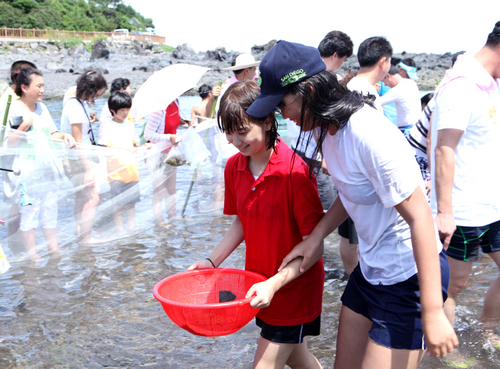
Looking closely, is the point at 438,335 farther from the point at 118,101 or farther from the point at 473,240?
the point at 118,101

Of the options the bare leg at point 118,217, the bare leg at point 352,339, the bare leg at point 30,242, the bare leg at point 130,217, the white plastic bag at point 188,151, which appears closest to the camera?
the bare leg at point 352,339

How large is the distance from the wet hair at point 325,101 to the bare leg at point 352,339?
875 mm

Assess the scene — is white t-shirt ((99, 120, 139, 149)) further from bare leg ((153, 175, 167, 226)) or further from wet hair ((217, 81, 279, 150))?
wet hair ((217, 81, 279, 150))

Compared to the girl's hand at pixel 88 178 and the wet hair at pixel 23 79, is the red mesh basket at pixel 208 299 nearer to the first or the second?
the girl's hand at pixel 88 178

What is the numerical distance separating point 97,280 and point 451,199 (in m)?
3.34

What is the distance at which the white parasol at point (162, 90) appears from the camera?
509cm

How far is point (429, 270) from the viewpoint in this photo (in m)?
1.62

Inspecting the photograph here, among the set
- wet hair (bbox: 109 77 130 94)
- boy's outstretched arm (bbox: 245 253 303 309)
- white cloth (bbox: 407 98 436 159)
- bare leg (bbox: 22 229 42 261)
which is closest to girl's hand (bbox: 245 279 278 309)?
boy's outstretched arm (bbox: 245 253 303 309)

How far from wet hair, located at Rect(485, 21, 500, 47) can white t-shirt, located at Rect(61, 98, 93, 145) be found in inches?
161

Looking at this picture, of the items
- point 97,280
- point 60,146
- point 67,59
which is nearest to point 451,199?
point 97,280

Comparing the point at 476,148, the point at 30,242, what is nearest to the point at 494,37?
the point at 476,148

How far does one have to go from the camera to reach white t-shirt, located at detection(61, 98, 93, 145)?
493cm

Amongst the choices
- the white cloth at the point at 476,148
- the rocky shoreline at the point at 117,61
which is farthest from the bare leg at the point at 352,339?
the rocky shoreline at the point at 117,61

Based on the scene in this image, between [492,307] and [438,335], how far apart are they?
1.67 meters
